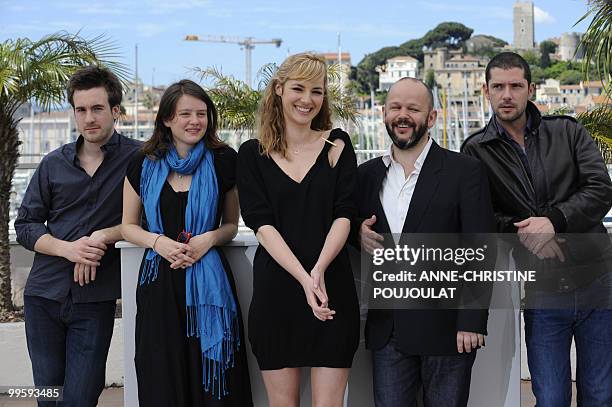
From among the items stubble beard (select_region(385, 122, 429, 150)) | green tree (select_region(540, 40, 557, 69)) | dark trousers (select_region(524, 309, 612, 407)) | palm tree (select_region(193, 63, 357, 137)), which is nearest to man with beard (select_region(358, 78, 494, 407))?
stubble beard (select_region(385, 122, 429, 150))

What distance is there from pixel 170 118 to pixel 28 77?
455cm

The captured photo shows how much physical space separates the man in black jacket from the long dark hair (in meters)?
1.16

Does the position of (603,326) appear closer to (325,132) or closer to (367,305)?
(367,305)

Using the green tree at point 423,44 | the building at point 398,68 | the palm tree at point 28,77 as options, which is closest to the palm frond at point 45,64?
the palm tree at point 28,77

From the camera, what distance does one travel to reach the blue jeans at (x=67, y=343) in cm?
379

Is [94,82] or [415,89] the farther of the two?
[94,82]

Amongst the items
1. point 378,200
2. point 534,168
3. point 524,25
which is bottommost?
point 378,200

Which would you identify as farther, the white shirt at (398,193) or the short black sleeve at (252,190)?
the white shirt at (398,193)

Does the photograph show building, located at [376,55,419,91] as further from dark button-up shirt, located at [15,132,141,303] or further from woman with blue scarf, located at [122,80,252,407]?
woman with blue scarf, located at [122,80,252,407]

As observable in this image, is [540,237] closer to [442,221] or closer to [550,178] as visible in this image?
[550,178]

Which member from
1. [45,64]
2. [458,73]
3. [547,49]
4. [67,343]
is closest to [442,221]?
[67,343]

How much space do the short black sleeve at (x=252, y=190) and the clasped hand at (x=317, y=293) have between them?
0.90ft

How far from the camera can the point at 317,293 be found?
319cm

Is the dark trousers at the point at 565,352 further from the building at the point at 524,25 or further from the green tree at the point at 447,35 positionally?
the building at the point at 524,25
